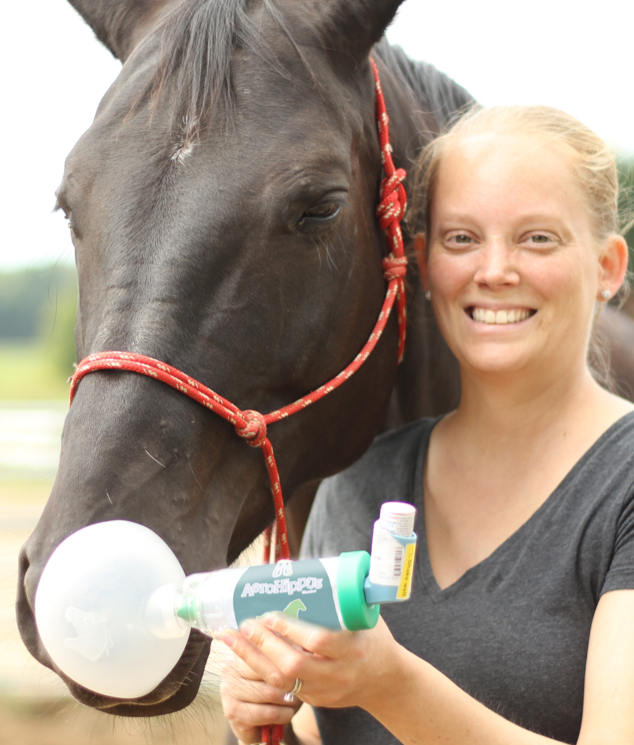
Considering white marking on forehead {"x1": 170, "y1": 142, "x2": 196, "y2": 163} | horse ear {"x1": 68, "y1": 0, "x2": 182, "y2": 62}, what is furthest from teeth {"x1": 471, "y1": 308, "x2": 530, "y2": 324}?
horse ear {"x1": 68, "y1": 0, "x2": 182, "y2": 62}

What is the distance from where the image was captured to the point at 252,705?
55.9 inches

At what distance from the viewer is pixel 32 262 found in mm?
1748

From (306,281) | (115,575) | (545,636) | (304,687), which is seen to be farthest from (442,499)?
(115,575)

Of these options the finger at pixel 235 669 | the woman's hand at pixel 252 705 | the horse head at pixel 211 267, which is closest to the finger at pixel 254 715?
the woman's hand at pixel 252 705

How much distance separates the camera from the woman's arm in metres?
0.91

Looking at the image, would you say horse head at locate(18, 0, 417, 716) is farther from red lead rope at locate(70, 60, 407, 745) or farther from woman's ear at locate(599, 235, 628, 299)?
woman's ear at locate(599, 235, 628, 299)

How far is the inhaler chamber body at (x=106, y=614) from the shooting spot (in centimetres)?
95

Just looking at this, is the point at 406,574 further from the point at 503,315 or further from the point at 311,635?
the point at 503,315

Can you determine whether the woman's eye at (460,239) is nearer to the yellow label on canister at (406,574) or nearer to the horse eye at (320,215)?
the horse eye at (320,215)

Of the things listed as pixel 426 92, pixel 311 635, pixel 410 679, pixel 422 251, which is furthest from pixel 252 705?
pixel 426 92

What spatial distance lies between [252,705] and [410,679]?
1.71 ft

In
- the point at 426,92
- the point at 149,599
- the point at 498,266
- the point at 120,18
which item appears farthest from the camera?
the point at 426,92

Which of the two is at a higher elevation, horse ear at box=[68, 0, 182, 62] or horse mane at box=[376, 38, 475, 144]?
horse ear at box=[68, 0, 182, 62]

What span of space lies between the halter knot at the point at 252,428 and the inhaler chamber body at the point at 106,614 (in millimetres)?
331
